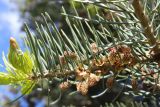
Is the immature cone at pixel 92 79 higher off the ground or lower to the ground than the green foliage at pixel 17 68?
lower

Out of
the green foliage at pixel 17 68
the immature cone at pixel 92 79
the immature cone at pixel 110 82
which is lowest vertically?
the immature cone at pixel 110 82

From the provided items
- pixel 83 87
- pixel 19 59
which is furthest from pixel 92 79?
pixel 19 59

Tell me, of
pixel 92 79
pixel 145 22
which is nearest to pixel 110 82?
pixel 92 79

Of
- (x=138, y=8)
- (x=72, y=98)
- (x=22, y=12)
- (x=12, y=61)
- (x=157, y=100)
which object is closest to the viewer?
(x=138, y=8)

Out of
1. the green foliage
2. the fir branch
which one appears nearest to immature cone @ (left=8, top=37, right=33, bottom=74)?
the green foliage

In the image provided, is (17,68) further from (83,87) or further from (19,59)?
(83,87)

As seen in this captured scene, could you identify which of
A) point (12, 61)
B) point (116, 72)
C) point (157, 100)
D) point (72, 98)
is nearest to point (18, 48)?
point (12, 61)

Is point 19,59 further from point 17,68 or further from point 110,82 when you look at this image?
point 110,82

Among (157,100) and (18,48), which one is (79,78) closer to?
(18,48)

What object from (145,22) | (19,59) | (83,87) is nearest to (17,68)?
(19,59)

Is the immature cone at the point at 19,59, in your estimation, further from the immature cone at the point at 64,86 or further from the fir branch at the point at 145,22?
the fir branch at the point at 145,22

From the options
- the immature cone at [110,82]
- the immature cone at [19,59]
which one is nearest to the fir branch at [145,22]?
the immature cone at [110,82]
